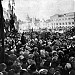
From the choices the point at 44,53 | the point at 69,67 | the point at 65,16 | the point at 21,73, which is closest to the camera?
the point at 21,73

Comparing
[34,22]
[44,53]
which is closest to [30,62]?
[44,53]

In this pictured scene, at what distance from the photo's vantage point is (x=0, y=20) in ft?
22.7

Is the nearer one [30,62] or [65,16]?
[30,62]

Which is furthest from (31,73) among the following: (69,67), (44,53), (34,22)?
(34,22)

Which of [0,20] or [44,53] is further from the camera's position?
[44,53]

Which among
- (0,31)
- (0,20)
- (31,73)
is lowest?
(31,73)

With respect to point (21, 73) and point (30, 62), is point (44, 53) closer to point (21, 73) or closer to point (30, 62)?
point (30, 62)

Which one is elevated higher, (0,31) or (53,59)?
(0,31)

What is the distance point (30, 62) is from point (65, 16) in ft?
231

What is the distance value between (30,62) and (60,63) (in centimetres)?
137

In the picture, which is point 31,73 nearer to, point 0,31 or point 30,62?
point 30,62

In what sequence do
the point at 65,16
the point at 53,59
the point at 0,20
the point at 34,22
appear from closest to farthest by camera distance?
the point at 0,20, the point at 53,59, the point at 65,16, the point at 34,22

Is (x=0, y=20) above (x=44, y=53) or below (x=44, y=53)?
above

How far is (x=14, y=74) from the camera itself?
6.00 meters
